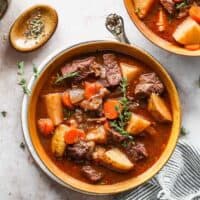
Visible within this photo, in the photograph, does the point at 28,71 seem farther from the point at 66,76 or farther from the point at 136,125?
the point at 136,125

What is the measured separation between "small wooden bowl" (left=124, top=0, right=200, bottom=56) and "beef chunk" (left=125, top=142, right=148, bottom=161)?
428 millimetres

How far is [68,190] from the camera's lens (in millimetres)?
3320

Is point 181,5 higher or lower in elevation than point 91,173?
higher

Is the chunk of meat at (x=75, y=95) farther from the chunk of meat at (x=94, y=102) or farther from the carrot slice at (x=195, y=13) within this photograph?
the carrot slice at (x=195, y=13)

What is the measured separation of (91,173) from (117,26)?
65cm

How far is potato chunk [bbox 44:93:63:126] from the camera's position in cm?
308

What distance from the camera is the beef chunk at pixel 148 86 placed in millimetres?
3055

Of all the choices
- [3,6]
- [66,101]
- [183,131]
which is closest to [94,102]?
[66,101]

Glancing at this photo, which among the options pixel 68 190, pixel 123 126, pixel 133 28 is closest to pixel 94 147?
pixel 123 126

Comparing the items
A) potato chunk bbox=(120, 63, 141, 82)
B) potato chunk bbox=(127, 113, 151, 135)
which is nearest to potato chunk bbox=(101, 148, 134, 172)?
potato chunk bbox=(127, 113, 151, 135)

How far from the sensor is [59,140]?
10.0ft

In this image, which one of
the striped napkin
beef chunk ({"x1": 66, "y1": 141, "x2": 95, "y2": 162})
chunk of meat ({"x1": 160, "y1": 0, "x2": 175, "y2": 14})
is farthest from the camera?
the striped napkin

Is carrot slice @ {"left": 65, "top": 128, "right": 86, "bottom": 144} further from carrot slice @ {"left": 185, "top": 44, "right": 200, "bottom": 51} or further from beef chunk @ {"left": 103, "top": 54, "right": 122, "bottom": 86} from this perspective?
carrot slice @ {"left": 185, "top": 44, "right": 200, "bottom": 51}

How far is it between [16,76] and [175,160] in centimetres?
81
